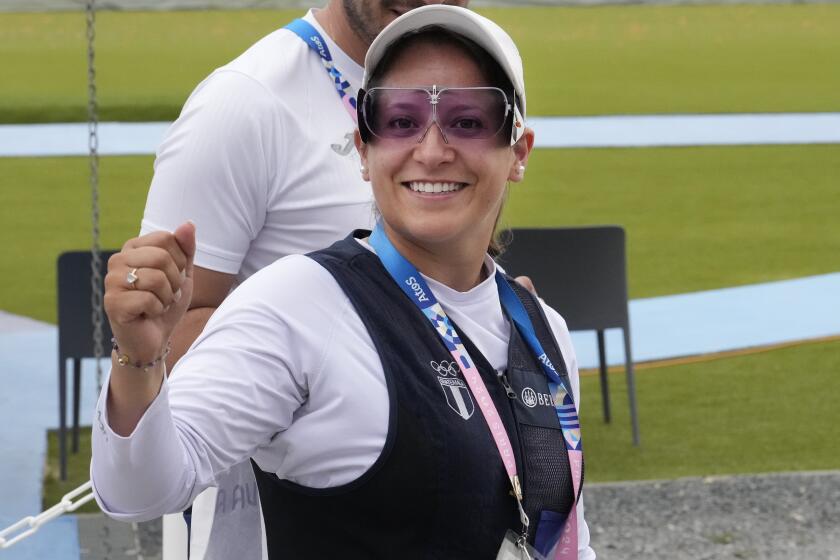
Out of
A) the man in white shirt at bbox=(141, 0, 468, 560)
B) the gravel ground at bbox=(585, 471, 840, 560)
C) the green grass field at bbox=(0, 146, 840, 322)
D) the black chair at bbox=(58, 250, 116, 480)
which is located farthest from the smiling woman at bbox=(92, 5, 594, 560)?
the green grass field at bbox=(0, 146, 840, 322)

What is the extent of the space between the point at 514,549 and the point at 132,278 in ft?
2.44

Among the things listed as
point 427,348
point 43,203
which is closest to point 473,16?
point 427,348

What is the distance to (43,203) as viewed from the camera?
46.3 ft

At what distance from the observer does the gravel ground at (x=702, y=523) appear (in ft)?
18.3

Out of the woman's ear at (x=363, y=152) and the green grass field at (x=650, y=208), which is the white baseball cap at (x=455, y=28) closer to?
the woman's ear at (x=363, y=152)

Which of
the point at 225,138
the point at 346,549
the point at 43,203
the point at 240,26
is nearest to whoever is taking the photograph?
the point at 346,549

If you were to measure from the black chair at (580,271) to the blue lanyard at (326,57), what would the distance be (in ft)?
13.2

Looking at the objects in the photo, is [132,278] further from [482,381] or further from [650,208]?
[650,208]

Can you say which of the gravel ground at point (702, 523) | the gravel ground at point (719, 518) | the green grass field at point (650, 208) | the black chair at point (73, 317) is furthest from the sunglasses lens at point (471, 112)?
the green grass field at point (650, 208)

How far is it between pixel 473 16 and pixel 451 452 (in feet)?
2.24

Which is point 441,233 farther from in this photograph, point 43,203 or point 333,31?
point 43,203

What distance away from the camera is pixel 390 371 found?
6.68 feet

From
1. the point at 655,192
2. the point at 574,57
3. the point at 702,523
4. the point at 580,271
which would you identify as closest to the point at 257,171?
the point at 702,523

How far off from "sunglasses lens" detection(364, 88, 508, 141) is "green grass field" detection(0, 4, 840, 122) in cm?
1837
